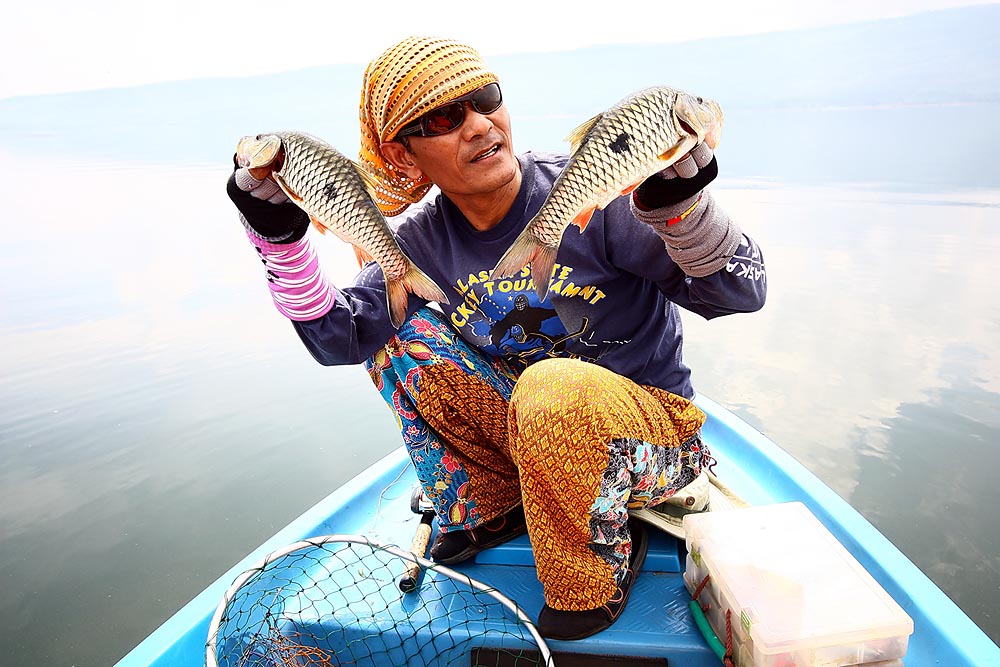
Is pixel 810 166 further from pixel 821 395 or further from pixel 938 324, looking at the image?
pixel 821 395

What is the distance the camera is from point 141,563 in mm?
2613

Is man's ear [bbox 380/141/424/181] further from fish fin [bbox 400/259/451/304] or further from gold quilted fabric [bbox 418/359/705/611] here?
gold quilted fabric [bbox 418/359/705/611]

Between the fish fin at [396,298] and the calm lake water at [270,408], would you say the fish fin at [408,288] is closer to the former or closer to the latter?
the fish fin at [396,298]

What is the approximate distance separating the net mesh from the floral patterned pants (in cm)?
17

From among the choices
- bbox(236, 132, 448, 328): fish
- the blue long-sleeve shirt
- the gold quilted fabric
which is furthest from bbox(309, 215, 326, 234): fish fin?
the gold quilted fabric

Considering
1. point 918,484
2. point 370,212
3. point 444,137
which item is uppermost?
point 444,137

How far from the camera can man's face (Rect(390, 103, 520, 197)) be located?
1.37 meters

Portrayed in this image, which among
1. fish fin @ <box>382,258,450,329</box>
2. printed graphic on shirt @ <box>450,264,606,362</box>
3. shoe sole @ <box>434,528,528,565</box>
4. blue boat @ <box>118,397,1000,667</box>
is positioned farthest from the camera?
shoe sole @ <box>434,528,528,565</box>

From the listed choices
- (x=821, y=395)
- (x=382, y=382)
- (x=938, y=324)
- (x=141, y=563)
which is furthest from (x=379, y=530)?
(x=938, y=324)

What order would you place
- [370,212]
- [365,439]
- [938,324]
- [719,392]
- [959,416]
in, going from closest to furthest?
[370,212] < [959,416] < [365,439] < [719,392] < [938,324]

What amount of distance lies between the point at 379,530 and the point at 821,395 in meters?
2.63

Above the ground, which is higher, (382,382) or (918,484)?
(382,382)

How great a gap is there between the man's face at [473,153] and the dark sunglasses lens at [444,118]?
0.03 feet

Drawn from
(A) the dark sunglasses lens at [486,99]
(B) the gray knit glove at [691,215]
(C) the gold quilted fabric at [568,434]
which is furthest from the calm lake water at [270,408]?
(A) the dark sunglasses lens at [486,99]
